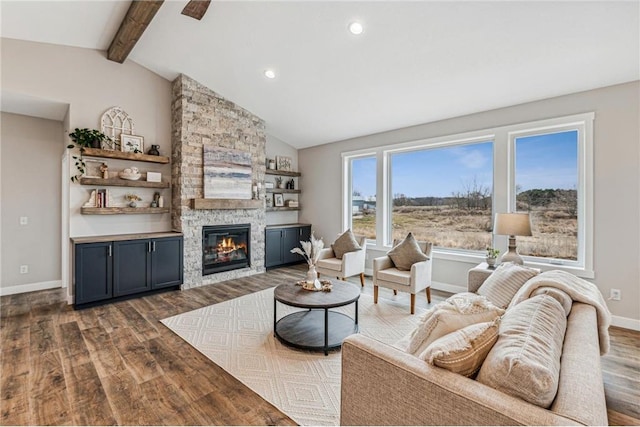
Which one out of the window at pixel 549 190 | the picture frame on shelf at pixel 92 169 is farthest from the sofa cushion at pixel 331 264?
the picture frame on shelf at pixel 92 169

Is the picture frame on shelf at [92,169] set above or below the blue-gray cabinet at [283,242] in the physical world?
above

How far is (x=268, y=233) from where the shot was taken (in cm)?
600

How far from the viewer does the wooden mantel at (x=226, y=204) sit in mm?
4832

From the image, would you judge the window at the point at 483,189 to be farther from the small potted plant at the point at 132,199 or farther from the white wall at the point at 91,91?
the small potted plant at the point at 132,199

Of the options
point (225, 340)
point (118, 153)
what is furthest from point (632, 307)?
point (118, 153)

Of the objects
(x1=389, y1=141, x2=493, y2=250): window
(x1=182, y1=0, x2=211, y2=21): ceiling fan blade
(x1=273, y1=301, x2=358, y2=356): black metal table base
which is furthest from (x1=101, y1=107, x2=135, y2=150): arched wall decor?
(x1=389, y1=141, x2=493, y2=250): window

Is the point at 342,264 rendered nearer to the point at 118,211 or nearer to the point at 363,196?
the point at 363,196

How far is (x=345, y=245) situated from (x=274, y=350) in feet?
7.73

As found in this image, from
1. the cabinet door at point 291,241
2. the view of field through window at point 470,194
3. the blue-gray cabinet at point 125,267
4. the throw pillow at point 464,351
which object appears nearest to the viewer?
the throw pillow at point 464,351

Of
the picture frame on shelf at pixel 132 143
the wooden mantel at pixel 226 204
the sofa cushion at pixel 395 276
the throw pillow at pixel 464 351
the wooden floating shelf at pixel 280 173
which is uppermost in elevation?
the picture frame on shelf at pixel 132 143

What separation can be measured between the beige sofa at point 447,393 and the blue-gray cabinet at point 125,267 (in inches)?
154

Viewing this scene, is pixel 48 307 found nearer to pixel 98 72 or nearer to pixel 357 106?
pixel 98 72

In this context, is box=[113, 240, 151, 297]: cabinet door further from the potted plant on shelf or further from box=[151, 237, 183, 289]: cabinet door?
the potted plant on shelf

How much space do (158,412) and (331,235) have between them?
4596 mm
